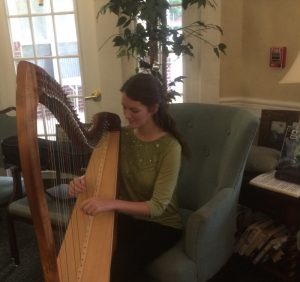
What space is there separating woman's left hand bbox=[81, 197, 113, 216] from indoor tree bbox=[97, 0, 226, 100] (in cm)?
108

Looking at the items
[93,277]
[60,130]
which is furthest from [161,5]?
[93,277]

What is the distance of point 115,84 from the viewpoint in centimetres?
260

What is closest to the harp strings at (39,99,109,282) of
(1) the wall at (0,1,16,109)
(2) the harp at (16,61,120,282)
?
(2) the harp at (16,61,120,282)

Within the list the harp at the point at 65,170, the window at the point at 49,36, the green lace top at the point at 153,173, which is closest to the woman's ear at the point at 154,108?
the green lace top at the point at 153,173

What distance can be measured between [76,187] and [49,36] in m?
1.65

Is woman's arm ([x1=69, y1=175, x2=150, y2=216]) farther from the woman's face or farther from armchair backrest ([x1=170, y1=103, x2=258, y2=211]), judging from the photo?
armchair backrest ([x1=170, y1=103, x2=258, y2=211])

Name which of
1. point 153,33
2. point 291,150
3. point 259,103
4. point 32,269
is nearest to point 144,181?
point 291,150

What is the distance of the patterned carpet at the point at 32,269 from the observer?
1.96 m

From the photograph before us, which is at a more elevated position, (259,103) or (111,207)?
(259,103)

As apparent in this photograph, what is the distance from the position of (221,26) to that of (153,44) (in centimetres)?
53

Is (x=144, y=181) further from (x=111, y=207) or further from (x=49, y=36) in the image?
(x=49, y=36)

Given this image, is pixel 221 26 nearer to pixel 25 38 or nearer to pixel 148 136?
pixel 148 136

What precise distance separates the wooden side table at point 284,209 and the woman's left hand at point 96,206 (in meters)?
0.82

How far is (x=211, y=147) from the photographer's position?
1.79 metres
